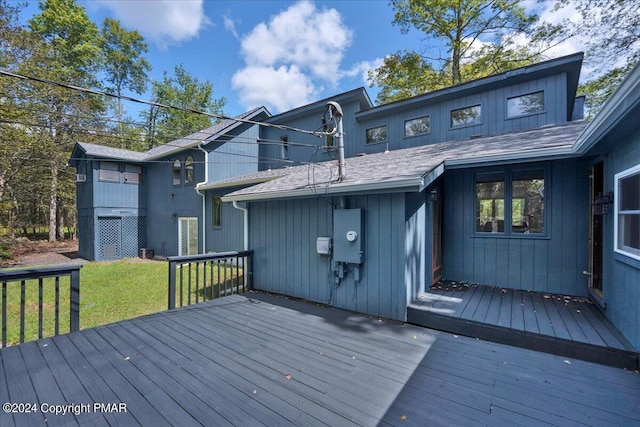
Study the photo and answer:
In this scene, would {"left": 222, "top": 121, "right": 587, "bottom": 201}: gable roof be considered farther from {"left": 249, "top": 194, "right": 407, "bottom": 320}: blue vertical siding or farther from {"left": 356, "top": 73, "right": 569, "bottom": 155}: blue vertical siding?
{"left": 356, "top": 73, "right": 569, "bottom": 155}: blue vertical siding

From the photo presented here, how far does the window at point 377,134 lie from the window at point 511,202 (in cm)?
395

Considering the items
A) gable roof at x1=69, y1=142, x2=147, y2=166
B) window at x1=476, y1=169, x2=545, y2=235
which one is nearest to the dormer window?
gable roof at x1=69, y1=142, x2=147, y2=166

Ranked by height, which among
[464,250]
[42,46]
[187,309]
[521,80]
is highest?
[42,46]

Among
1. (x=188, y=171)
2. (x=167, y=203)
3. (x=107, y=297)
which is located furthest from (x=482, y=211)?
(x=167, y=203)

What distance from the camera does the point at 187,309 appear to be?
4234 millimetres

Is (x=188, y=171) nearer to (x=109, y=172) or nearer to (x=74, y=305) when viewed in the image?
(x=109, y=172)

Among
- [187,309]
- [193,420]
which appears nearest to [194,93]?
[187,309]

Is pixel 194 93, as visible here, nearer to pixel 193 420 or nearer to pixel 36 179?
pixel 36 179

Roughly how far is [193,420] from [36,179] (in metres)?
20.7

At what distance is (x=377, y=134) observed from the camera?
8.60m

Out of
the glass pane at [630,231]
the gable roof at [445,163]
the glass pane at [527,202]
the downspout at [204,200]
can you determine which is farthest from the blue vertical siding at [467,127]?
the downspout at [204,200]

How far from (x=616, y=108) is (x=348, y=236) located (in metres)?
2.93

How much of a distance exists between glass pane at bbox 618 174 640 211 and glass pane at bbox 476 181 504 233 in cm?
185

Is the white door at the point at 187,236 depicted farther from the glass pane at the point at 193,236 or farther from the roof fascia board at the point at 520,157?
the roof fascia board at the point at 520,157
